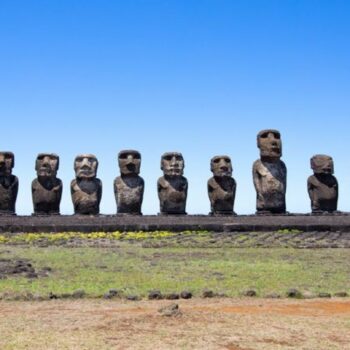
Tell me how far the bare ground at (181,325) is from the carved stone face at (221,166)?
1713cm

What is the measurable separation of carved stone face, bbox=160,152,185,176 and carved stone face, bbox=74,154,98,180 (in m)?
2.55

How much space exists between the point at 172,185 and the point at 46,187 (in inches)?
184

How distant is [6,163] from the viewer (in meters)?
25.7

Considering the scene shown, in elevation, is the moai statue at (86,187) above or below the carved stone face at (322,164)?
below

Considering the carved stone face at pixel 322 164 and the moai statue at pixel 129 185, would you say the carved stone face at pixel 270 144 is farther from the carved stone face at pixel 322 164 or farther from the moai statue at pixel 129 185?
the moai statue at pixel 129 185

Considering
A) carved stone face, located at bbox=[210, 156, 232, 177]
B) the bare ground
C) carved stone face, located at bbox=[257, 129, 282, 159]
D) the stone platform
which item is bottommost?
the bare ground

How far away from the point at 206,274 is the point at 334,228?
1031 cm

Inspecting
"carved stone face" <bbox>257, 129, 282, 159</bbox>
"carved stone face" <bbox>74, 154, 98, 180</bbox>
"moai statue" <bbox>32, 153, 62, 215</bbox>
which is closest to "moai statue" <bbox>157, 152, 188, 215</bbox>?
"carved stone face" <bbox>74, 154, 98, 180</bbox>

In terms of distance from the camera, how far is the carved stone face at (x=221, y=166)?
83.2 ft

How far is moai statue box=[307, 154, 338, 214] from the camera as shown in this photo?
2523cm

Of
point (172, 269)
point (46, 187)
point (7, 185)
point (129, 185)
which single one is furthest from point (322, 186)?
point (172, 269)

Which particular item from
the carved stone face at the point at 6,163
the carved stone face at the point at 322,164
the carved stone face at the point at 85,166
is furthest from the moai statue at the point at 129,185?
the carved stone face at the point at 322,164

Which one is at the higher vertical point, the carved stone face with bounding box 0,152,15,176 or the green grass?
the carved stone face with bounding box 0,152,15,176

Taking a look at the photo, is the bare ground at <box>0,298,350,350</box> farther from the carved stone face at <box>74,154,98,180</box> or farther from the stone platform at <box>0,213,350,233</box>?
the carved stone face at <box>74,154,98,180</box>
